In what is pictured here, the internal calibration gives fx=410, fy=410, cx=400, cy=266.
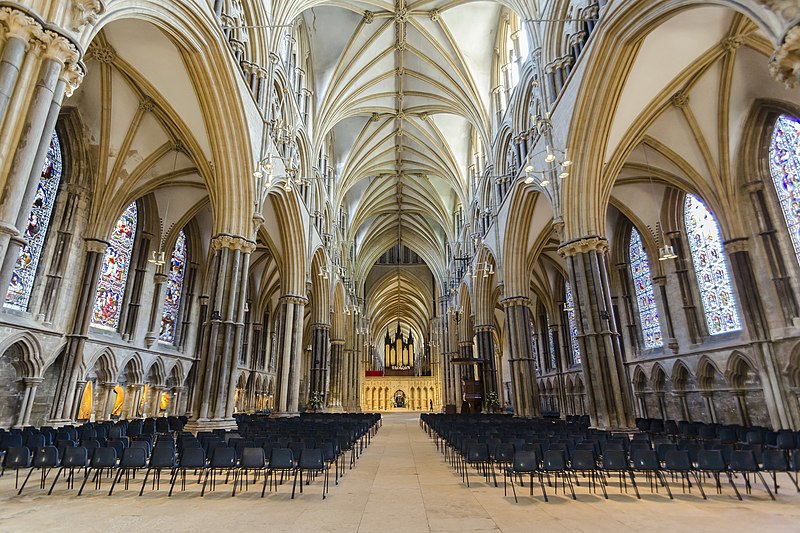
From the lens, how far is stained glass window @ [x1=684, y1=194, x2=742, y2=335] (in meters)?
14.9

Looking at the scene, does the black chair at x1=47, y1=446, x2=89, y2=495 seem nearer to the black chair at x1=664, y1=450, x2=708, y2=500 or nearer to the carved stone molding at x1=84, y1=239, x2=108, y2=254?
the black chair at x1=664, y1=450, x2=708, y2=500

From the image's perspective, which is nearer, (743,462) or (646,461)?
(743,462)

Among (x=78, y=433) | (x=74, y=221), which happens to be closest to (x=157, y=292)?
(x=74, y=221)

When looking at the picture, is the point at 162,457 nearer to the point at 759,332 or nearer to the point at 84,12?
the point at 84,12

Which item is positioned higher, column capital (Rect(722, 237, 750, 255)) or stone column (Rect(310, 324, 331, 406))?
column capital (Rect(722, 237, 750, 255))

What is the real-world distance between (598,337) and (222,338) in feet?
33.9

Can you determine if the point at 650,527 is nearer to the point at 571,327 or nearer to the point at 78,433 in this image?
the point at 78,433

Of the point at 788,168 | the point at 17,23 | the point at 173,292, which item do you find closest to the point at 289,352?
the point at 173,292

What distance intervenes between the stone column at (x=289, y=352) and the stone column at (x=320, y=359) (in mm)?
4451

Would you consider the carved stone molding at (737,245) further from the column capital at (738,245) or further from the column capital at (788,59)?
the column capital at (788,59)

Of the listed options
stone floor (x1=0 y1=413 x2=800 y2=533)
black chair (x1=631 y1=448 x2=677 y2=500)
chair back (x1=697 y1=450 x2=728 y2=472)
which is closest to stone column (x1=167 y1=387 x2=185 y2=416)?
stone floor (x1=0 y1=413 x2=800 y2=533)

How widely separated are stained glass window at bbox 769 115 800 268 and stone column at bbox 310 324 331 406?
21132 mm

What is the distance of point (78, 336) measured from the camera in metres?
14.0

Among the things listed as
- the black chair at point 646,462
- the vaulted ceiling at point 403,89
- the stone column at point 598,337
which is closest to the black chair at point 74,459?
the black chair at point 646,462
